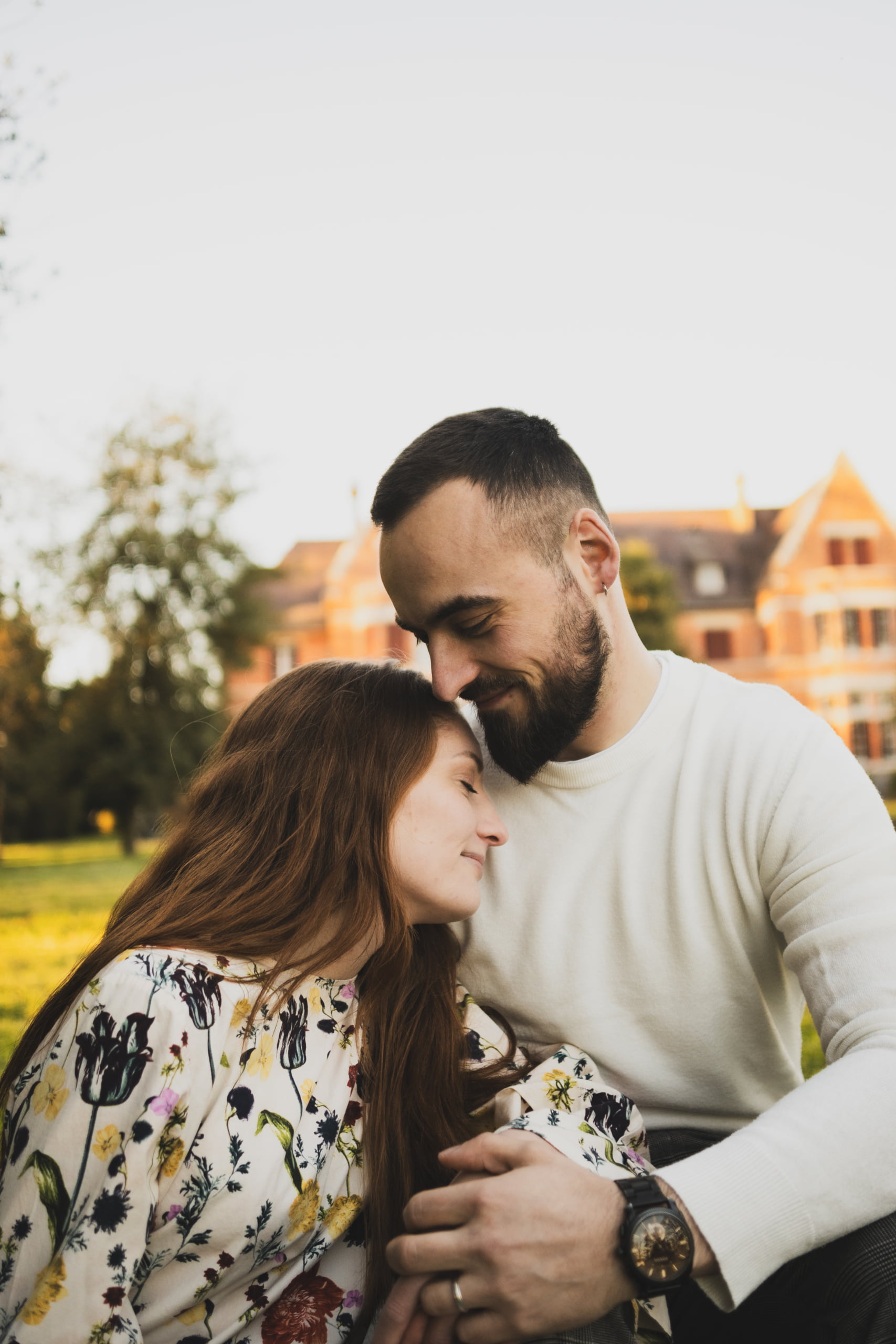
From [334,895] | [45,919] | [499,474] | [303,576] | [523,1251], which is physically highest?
[303,576]

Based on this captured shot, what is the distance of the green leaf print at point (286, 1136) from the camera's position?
2.03m

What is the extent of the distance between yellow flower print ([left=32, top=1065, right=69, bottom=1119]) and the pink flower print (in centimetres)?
15

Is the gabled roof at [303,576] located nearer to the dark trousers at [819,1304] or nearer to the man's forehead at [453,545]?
the man's forehead at [453,545]

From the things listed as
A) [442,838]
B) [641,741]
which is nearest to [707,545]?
[641,741]

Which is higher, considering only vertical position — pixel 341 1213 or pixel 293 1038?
pixel 293 1038

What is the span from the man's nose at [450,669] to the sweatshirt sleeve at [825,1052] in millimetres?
794

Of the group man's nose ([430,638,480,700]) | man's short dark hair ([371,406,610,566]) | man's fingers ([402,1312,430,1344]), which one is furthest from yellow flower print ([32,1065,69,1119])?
man's short dark hair ([371,406,610,566])

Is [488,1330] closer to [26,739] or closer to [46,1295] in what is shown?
[46,1295]

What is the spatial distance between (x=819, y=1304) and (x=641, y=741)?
50.5 inches

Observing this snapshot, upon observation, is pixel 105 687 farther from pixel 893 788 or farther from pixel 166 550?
pixel 893 788

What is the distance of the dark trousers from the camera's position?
1896 mm

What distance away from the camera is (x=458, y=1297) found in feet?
6.01

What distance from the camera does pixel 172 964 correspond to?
6.59 ft

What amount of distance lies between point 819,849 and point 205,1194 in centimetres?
144
